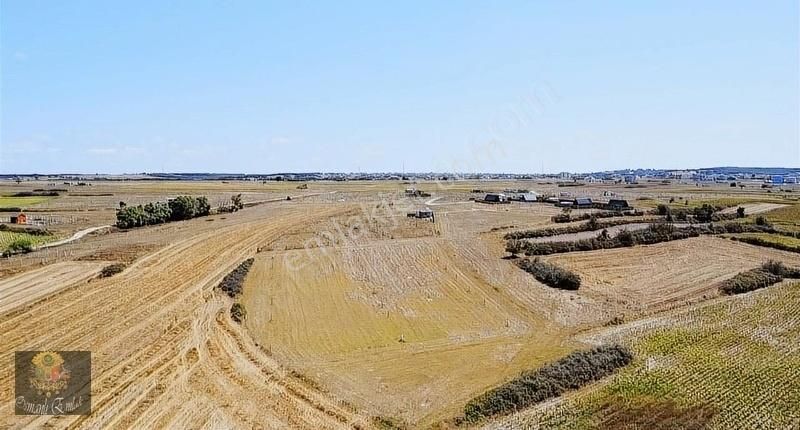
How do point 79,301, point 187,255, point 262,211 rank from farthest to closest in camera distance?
point 262,211
point 187,255
point 79,301

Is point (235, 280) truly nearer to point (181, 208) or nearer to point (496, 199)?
point (181, 208)

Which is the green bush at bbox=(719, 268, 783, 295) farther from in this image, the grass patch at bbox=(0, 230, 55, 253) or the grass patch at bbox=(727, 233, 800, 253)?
the grass patch at bbox=(0, 230, 55, 253)

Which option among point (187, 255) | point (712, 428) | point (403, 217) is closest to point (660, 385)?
point (712, 428)

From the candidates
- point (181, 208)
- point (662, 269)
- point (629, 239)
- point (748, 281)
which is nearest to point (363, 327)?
point (662, 269)

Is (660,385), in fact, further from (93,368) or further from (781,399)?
(93,368)

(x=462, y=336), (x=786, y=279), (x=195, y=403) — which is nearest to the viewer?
(x=195, y=403)

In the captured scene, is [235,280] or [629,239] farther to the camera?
[629,239]
